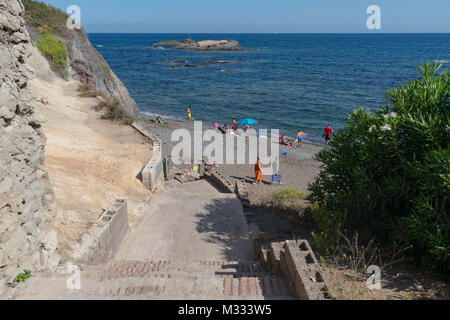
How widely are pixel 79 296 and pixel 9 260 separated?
4.07 feet

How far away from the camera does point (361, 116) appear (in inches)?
323

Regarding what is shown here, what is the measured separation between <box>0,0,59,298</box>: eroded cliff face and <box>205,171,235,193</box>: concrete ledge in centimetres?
864

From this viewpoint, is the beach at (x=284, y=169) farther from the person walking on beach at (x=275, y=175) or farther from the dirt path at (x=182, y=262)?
the dirt path at (x=182, y=262)

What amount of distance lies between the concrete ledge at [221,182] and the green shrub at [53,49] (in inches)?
647

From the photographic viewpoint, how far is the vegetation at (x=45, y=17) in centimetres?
2729

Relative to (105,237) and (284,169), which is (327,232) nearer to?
(105,237)

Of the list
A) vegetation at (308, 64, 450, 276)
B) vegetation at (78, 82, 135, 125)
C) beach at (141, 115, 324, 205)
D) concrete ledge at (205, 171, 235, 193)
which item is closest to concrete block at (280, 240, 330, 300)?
vegetation at (308, 64, 450, 276)

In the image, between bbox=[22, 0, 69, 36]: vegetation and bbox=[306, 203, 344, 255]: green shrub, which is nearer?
bbox=[306, 203, 344, 255]: green shrub

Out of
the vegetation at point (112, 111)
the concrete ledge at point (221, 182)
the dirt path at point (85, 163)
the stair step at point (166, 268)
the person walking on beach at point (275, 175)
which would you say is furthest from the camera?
the vegetation at point (112, 111)

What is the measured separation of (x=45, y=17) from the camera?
28.7 meters

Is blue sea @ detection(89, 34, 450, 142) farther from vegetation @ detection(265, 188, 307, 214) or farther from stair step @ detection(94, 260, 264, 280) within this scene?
stair step @ detection(94, 260, 264, 280)

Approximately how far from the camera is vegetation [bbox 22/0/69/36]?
27.3 metres

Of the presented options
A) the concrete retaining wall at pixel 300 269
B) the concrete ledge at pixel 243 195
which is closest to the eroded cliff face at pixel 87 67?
the concrete ledge at pixel 243 195
